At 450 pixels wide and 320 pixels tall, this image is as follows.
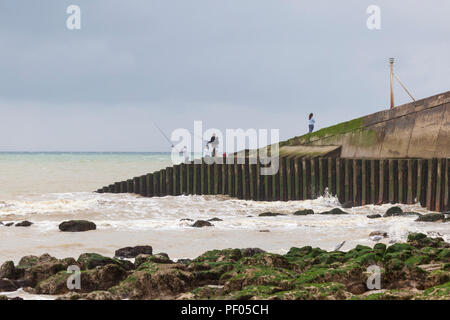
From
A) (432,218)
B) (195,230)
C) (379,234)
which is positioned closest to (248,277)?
(379,234)

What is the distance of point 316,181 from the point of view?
17.1m

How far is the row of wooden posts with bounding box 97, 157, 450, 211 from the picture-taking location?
48.3ft

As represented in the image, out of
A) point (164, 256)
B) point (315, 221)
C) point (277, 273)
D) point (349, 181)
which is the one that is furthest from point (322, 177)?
point (277, 273)

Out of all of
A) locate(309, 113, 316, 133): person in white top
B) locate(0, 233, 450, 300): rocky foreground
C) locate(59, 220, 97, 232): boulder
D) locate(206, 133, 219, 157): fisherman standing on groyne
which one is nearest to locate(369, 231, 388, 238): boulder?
locate(0, 233, 450, 300): rocky foreground

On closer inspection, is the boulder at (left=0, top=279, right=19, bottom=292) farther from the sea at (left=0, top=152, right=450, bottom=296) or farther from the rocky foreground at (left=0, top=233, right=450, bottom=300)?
the sea at (left=0, top=152, right=450, bottom=296)

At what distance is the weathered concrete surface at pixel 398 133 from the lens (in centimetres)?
1520

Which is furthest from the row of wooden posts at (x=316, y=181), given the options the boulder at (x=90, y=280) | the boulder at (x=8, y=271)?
the boulder at (x=8, y=271)

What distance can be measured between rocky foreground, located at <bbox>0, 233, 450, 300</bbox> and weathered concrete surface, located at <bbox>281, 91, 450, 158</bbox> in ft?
28.5

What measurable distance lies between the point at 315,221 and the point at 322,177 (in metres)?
4.81

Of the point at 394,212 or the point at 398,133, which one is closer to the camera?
the point at 394,212

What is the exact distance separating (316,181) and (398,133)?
9.05 feet

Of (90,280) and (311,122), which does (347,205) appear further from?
(90,280)

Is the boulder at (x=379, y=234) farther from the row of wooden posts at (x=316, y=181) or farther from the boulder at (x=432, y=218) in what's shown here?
the row of wooden posts at (x=316, y=181)
